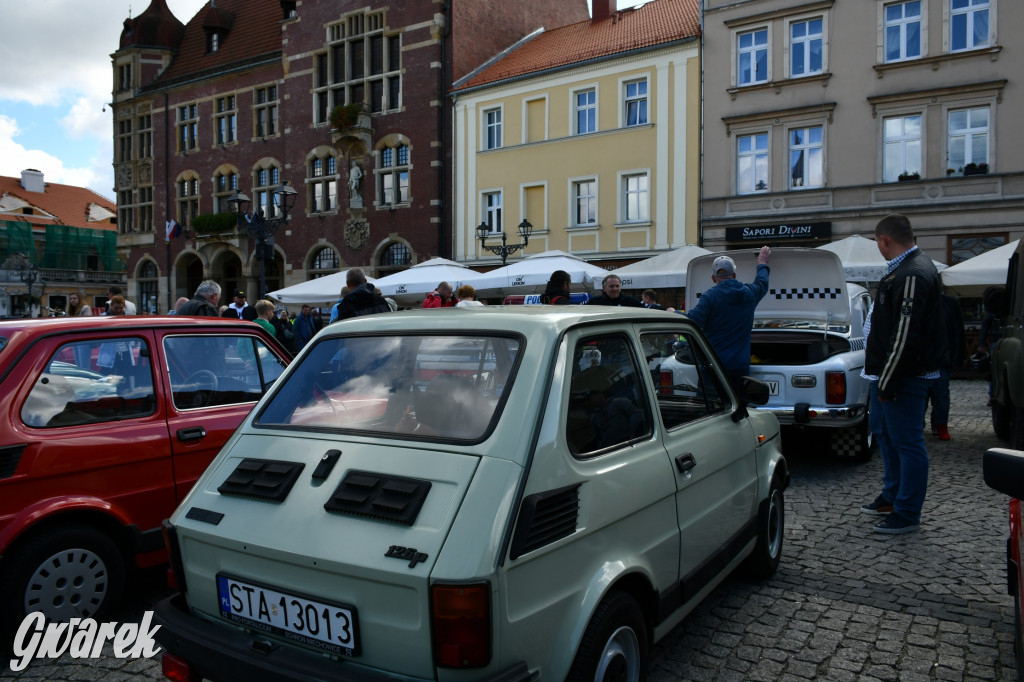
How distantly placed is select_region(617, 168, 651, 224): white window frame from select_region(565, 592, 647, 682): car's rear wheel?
71.3 feet

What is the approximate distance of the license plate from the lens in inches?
86.4

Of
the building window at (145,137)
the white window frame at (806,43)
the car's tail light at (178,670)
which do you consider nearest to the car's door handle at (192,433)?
the car's tail light at (178,670)

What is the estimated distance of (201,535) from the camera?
8.39 feet

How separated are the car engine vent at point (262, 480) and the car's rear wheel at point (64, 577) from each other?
5.01 ft

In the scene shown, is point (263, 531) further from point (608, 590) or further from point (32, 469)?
point (32, 469)

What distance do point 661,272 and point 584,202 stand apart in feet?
35.6

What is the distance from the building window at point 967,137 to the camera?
18.8 m

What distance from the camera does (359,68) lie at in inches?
1244

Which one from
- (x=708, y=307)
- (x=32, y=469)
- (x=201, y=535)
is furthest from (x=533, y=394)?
(x=708, y=307)

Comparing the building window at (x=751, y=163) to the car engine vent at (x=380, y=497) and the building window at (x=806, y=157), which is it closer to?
the building window at (x=806, y=157)

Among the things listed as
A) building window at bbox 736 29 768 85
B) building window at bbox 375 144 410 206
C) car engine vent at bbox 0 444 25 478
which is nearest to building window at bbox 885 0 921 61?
building window at bbox 736 29 768 85

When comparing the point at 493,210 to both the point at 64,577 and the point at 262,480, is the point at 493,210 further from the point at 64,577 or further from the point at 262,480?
the point at 262,480

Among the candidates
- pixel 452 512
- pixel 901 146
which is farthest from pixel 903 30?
pixel 452 512

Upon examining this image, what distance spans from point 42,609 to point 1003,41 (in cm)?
2274
